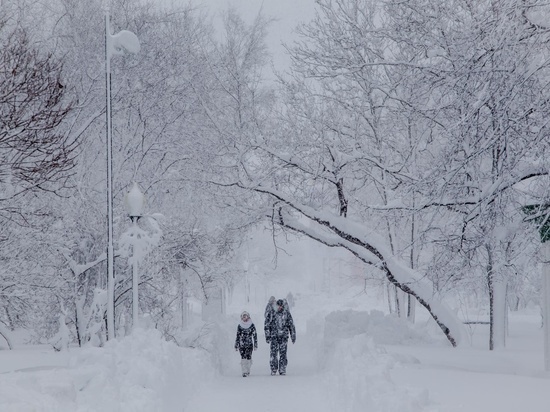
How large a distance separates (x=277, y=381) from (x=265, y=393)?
82.6 inches

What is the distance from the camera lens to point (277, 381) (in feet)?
52.1

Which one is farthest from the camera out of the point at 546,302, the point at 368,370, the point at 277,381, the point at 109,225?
the point at 277,381

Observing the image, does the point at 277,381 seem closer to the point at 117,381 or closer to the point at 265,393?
the point at 265,393

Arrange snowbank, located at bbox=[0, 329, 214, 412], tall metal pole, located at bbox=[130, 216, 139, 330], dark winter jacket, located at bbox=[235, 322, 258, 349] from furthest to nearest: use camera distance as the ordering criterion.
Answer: dark winter jacket, located at bbox=[235, 322, 258, 349], tall metal pole, located at bbox=[130, 216, 139, 330], snowbank, located at bbox=[0, 329, 214, 412]

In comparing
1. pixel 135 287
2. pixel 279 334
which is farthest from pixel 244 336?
pixel 135 287

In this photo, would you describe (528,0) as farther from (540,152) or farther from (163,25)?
(163,25)

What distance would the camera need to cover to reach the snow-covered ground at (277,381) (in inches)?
297

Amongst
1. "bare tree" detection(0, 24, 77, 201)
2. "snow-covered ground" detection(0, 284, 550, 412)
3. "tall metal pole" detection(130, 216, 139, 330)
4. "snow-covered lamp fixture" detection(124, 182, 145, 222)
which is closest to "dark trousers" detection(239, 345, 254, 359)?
"snow-covered ground" detection(0, 284, 550, 412)

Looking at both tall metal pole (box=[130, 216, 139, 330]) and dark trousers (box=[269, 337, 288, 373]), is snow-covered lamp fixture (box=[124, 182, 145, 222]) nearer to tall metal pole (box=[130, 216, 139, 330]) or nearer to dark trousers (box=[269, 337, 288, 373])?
tall metal pole (box=[130, 216, 139, 330])

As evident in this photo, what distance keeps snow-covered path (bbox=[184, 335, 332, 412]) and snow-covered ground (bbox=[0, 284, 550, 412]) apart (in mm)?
18

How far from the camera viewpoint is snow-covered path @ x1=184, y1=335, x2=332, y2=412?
12094mm

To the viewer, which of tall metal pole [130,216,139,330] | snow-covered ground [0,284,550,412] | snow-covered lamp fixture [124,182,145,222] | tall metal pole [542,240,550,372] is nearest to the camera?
snow-covered ground [0,284,550,412]

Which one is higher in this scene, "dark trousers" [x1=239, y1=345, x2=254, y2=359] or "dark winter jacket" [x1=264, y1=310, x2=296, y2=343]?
"dark winter jacket" [x1=264, y1=310, x2=296, y2=343]

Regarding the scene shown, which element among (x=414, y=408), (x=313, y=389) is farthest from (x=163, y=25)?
(x=414, y=408)
